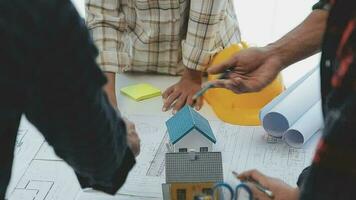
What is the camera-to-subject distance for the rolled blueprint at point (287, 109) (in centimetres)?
103

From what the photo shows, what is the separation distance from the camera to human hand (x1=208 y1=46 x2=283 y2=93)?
0.93 meters

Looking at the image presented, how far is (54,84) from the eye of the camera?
50 cm

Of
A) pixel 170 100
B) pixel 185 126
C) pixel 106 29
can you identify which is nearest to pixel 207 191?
pixel 185 126

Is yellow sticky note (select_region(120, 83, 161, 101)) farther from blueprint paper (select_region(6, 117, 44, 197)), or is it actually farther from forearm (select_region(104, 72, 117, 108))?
blueprint paper (select_region(6, 117, 44, 197))

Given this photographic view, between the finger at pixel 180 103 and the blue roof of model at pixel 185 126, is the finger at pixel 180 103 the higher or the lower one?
the lower one

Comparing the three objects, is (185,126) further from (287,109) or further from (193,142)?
(287,109)

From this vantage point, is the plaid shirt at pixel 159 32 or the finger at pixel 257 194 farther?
the plaid shirt at pixel 159 32

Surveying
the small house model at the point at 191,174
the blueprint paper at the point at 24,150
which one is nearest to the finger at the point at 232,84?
the small house model at the point at 191,174

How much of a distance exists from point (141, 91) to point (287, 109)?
356 mm

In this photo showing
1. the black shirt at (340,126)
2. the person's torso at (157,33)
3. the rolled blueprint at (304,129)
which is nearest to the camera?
the black shirt at (340,126)

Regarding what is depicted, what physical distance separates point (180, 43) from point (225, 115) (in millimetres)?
246

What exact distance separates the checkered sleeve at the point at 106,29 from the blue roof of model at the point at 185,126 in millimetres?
264

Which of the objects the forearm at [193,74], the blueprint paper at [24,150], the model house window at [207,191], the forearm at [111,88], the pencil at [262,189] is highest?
the pencil at [262,189]

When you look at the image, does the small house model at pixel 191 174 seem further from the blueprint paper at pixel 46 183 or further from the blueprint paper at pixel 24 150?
the blueprint paper at pixel 24 150
